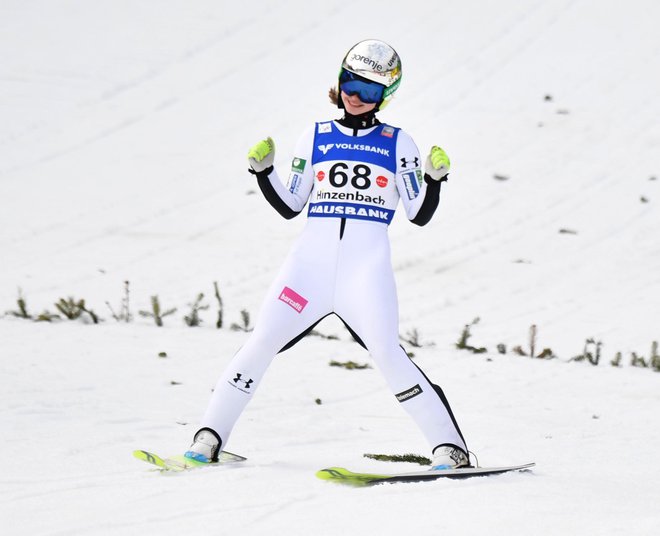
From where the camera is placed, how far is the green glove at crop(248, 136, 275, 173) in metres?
5.32

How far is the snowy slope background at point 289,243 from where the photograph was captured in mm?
4617

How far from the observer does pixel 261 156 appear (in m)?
5.33

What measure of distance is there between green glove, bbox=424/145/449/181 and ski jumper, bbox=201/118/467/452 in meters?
0.06

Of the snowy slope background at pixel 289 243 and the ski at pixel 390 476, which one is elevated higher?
the snowy slope background at pixel 289 243

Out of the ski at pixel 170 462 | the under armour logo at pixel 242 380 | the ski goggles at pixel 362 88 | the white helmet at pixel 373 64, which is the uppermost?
the white helmet at pixel 373 64

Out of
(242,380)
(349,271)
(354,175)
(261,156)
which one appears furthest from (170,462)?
(354,175)

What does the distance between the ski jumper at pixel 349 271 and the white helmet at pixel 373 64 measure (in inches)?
9.7

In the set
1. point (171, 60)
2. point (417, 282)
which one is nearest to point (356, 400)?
point (417, 282)

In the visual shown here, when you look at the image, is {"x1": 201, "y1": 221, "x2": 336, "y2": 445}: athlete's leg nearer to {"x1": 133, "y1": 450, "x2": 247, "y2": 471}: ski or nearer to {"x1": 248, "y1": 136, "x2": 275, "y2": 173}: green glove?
{"x1": 133, "y1": 450, "x2": 247, "y2": 471}: ski

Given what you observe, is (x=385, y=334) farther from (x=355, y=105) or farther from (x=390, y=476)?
(x=355, y=105)

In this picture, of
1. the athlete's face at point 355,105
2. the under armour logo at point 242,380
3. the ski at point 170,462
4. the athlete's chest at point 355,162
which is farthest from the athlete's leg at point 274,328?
the athlete's face at point 355,105

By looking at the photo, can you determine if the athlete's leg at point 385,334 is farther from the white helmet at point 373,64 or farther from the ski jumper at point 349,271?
the white helmet at point 373,64

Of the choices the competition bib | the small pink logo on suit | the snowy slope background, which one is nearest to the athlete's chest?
the competition bib

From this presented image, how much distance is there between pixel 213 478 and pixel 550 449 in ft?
7.69
